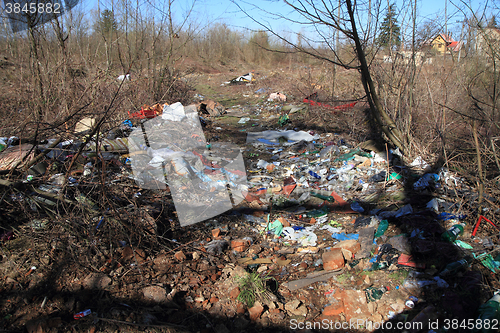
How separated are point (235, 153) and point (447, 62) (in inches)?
143

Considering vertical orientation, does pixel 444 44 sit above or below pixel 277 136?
above

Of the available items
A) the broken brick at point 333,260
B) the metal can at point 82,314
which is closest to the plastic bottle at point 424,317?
the broken brick at point 333,260

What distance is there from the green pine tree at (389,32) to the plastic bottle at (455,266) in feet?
9.92

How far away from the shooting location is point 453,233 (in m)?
2.40

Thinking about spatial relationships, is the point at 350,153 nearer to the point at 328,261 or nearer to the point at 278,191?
the point at 278,191

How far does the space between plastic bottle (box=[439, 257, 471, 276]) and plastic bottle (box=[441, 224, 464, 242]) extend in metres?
0.27

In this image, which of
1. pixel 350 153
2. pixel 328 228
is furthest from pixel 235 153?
pixel 328 228

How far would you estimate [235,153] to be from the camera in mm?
5309

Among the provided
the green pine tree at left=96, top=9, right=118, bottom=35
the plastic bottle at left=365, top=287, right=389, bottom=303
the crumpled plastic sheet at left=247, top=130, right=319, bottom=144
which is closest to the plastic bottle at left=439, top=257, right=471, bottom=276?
the plastic bottle at left=365, top=287, right=389, bottom=303

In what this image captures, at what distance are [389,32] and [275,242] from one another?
3312mm

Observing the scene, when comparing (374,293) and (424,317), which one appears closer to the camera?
(424,317)

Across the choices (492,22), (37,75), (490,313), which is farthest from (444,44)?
(37,75)

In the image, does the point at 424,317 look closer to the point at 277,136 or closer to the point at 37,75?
the point at 277,136

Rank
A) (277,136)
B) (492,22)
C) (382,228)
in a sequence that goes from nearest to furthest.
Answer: (382,228) < (492,22) < (277,136)
